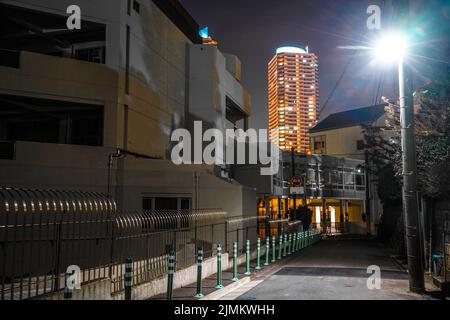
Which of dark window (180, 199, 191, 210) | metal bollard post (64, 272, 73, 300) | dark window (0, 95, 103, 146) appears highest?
dark window (0, 95, 103, 146)

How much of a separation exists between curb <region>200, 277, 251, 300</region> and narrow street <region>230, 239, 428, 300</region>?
24 cm

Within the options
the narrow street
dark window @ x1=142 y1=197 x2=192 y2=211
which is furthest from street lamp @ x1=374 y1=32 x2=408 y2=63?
dark window @ x1=142 y1=197 x2=192 y2=211

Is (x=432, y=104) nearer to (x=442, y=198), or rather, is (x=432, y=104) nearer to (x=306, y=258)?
(x=442, y=198)

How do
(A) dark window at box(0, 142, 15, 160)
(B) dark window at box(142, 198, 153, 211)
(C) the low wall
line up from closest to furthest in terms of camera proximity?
1. (C) the low wall
2. (A) dark window at box(0, 142, 15, 160)
3. (B) dark window at box(142, 198, 153, 211)

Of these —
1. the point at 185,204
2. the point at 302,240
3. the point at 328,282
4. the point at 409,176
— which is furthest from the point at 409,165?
the point at 302,240

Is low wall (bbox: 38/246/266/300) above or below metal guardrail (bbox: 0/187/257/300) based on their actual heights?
below

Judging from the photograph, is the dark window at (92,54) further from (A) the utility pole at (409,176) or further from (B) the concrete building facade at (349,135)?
(B) the concrete building facade at (349,135)

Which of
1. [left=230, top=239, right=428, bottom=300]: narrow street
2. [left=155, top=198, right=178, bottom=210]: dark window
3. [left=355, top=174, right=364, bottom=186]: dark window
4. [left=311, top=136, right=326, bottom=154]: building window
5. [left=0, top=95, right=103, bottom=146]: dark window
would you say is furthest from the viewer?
[left=311, top=136, right=326, bottom=154]: building window

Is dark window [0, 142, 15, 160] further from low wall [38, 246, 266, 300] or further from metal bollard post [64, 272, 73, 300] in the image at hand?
metal bollard post [64, 272, 73, 300]

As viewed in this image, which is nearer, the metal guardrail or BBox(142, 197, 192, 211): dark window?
the metal guardrail

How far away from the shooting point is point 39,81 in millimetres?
18750

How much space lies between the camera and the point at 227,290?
11.6 m

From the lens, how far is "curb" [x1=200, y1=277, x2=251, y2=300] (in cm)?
1056

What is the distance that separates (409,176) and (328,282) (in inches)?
151
